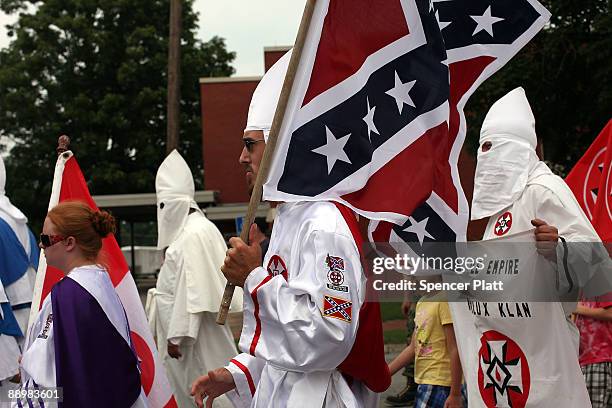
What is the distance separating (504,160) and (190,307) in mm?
3427

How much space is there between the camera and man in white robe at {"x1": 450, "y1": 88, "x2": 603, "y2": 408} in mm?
5191

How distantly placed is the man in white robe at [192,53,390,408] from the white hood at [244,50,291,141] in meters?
0.50

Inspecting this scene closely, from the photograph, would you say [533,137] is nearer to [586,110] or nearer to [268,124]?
[268,124]

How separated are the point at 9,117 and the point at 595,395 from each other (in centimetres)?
3779

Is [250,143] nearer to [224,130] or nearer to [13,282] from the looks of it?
[13,282]

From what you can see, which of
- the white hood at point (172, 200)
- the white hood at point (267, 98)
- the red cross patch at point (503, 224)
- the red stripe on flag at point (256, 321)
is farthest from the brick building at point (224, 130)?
the red stripe on flag at point (256, 321)

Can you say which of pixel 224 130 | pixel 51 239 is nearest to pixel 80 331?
pixel 51 239

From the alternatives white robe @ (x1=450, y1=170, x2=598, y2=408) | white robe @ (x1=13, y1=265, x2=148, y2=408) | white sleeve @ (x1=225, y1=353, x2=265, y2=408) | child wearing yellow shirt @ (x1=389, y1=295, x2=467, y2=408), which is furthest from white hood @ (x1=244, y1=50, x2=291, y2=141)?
child wearing yellow shirt @ (x1=389, y1=295, x2=467, y2=408)

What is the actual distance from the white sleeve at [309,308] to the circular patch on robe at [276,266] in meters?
0.15

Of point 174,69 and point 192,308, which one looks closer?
point 192,308

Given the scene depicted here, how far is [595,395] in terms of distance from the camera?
268 inches

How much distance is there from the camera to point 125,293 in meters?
5.98

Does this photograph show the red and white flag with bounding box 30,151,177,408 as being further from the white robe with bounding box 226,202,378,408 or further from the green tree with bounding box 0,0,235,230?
the green tree with bounding box 0,0,235,230

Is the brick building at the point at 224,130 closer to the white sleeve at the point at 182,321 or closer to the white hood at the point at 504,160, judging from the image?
the white sleeve at the point at 182,321
